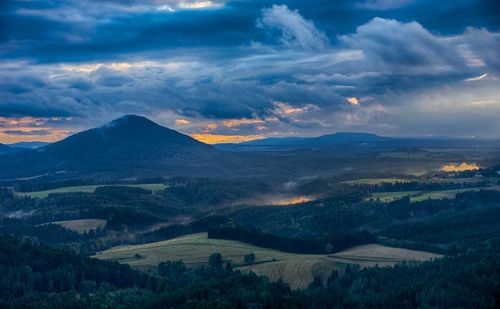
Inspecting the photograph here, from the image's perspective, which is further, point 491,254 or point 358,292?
point 491,254

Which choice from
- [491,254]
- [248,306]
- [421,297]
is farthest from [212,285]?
[491,254]

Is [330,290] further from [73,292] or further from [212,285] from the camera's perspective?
[73,292]

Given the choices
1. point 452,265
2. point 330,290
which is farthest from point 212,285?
point 452,265

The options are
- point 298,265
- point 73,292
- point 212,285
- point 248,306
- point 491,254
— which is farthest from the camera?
point 298,265

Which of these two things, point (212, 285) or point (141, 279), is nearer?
point (212, 285)

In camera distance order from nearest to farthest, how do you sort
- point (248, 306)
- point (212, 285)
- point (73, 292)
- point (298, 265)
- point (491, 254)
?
point (248, 306) → point (212, 285) → point (73, 292) → point (491, 254) → point (298, 265)

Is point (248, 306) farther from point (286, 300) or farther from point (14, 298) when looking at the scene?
point (14, 298)

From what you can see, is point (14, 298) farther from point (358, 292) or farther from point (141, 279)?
point (358, 292)

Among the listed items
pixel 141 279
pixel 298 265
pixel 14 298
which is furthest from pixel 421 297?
pixel 14 298
